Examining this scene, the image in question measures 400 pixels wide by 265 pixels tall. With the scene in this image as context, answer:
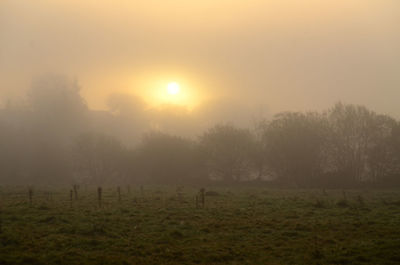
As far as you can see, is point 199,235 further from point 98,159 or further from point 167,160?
point 98,159

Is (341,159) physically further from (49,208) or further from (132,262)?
(132,262)

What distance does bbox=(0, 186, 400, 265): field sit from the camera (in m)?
15.4

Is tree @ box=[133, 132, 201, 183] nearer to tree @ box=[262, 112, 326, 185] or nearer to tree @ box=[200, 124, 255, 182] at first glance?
tree @ box=[200, 124, 255, 182]

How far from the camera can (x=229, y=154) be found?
271 ft

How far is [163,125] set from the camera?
5610 inches

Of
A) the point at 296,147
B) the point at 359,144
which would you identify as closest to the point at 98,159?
the point at 296,147

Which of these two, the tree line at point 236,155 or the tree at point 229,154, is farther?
the tree at point 229,154

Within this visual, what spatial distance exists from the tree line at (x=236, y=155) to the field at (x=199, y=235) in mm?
46279

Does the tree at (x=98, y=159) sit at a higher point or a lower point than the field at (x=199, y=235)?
higher

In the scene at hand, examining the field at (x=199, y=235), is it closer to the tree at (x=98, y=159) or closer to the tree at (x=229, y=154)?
the tree at (x=229, y=154)

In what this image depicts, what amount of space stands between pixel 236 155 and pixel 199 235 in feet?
207

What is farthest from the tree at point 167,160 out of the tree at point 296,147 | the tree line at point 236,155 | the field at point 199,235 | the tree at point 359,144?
the field at point 199,235

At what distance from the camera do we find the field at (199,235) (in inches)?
606

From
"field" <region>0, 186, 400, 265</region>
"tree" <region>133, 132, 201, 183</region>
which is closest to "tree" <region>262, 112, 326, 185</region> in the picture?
"tree" <region>133, 132, 201, 183</region>
